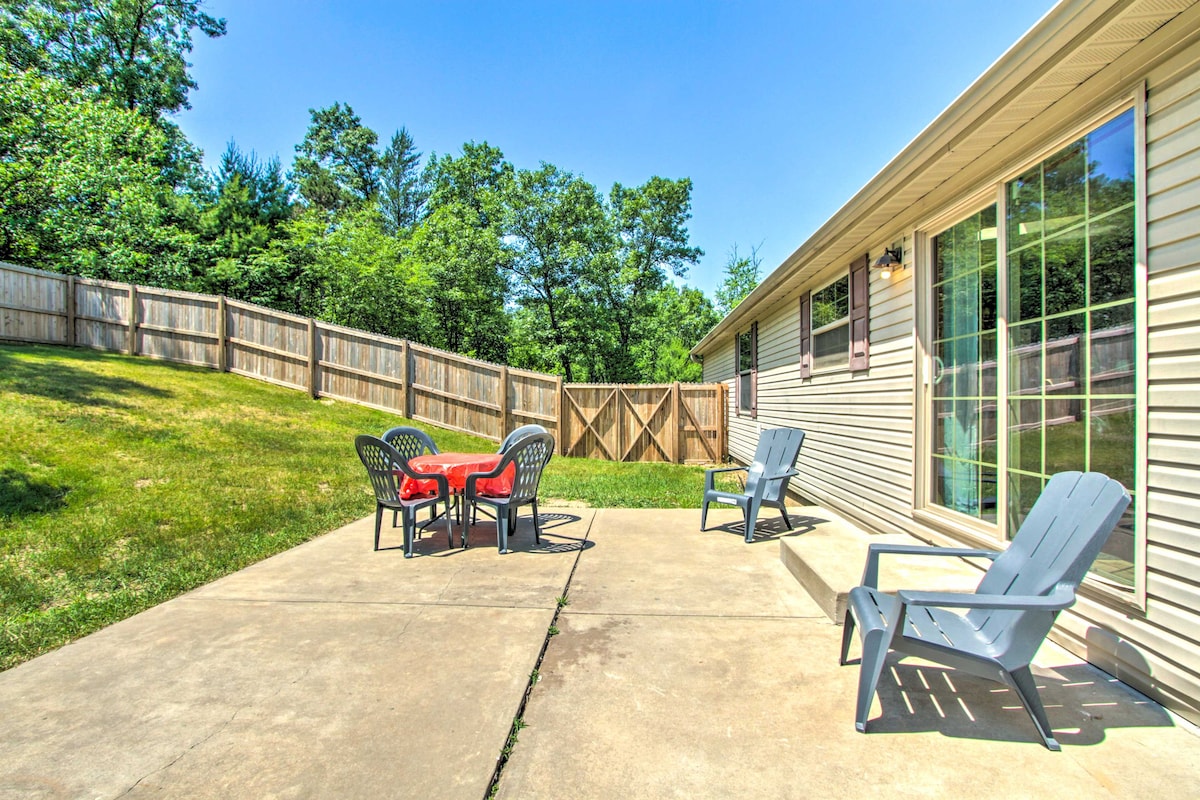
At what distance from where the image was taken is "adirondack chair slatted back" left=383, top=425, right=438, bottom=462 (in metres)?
5.51

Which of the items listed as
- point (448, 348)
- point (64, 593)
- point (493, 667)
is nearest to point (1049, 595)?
point (493, 667)

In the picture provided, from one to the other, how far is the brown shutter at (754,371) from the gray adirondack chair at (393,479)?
6.59m

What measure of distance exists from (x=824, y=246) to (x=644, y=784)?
4.85m

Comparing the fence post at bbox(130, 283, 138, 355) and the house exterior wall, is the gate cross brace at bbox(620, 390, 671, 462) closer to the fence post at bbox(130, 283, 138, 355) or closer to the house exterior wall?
the house exterior wall

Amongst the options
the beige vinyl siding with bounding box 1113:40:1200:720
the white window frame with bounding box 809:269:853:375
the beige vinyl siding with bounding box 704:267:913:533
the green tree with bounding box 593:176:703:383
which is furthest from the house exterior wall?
the green tree with bounding box 593:176:703:383

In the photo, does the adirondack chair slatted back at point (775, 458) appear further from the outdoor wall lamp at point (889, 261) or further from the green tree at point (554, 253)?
the green tree at point (554, 253)

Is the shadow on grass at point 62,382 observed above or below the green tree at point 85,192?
below

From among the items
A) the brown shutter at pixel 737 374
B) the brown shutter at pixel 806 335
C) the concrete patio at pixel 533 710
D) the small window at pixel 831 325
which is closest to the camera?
the concrete patio at pixel 533 710

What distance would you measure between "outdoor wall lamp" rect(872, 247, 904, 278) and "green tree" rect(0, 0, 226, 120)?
26.4 meters

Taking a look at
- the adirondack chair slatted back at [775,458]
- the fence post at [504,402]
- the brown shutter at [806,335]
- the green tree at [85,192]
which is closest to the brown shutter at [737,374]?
the brown shutter at [806,335]

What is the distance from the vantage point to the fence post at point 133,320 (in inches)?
498

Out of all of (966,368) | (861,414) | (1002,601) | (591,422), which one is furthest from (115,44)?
(1002,601)

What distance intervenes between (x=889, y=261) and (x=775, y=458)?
1998 millimetres

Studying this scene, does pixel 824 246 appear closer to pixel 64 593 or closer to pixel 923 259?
pixel 923 259
